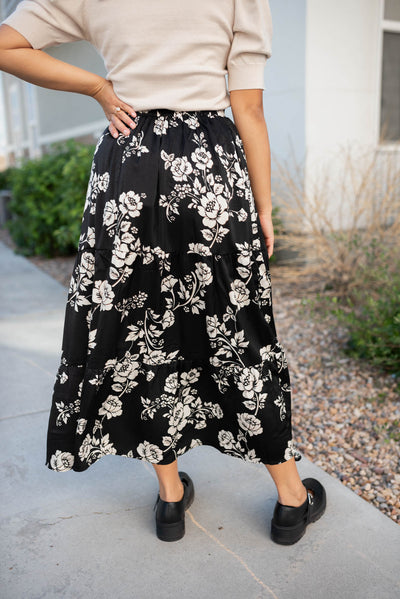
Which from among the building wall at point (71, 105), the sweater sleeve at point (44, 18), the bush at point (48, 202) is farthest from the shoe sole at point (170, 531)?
the building wall at point (71, 105)

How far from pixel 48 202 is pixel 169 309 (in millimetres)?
5641

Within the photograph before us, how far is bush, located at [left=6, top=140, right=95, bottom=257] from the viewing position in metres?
5.96

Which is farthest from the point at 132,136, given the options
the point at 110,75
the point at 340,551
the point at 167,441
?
the point at 340,551

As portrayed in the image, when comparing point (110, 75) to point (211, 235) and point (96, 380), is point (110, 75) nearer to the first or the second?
point (211, 235)

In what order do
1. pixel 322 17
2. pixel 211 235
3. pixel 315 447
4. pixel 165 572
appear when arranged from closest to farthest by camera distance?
1. pixel 211 235
2. pixel 165 572
3. pixel 315 447
4. pixel 322 17

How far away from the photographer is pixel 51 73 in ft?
5.08

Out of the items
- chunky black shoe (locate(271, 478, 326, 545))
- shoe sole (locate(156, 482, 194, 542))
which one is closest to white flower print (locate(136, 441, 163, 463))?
shoe sole (locate(156, 482, 194, 542))

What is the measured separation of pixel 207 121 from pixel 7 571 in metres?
1.43

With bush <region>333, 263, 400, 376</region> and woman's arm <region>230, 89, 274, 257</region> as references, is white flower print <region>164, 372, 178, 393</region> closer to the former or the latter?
woman's arm <region>230, 89, 274, 257</region>

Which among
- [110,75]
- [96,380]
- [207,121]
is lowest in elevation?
[96,380]

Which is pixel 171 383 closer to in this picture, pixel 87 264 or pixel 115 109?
pixel 87 264

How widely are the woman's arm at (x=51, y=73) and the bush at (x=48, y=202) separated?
14.1 ft

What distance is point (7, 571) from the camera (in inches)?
64.2

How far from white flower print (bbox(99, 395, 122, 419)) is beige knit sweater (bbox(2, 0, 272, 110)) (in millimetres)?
838
